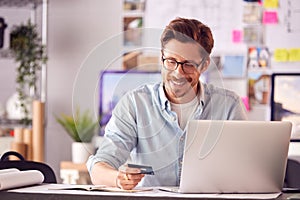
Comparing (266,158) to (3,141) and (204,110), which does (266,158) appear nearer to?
(204,110)

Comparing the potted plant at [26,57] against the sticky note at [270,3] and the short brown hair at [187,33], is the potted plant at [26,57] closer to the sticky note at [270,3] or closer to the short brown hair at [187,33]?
the sticky note at [270,3]

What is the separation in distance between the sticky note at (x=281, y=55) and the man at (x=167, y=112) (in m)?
1.85

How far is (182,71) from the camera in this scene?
2.11 meters

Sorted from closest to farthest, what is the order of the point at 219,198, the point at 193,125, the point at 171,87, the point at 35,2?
the point at 219,198
the point at 193,125
the point at 171,87
the point at 35,2

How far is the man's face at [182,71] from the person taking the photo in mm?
2111

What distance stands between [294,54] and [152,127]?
2.04 meters

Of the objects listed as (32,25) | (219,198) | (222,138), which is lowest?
(219,198)

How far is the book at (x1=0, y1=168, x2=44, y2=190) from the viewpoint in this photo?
1831mm

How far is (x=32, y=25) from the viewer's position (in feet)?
14.6

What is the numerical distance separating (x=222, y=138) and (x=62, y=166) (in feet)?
8.04

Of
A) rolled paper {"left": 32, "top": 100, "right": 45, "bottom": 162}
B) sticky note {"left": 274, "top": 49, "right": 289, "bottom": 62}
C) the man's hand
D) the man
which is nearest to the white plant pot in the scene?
rolled paper {"left": 32, "top": 100, "right": 45, "bottom": 162}

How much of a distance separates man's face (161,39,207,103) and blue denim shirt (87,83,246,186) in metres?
0.09

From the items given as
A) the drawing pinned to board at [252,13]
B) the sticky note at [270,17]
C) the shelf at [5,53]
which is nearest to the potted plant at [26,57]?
the shelf at [5,53]

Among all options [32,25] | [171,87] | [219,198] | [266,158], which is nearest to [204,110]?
[171,87]
